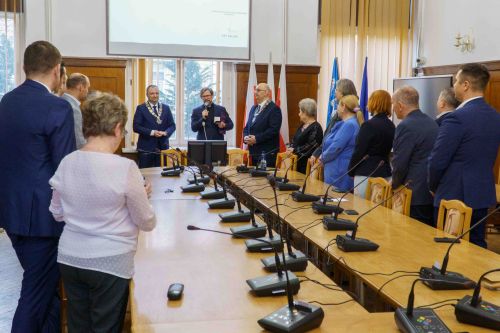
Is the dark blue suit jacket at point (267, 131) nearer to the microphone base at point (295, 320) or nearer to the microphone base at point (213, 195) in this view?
the microphone base at point (213, 195)

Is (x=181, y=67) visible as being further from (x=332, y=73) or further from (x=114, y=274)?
(x=114, y=274)

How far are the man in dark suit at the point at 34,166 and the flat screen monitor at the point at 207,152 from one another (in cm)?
311

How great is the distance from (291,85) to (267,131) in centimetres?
202

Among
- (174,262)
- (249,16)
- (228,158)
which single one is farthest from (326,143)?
(249,16)

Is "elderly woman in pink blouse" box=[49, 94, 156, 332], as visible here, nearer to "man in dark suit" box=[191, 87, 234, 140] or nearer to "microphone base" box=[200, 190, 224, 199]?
"microphone base" box=[200, 190, 224, 199]

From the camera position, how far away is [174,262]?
2.47 meters

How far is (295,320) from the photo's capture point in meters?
1.67

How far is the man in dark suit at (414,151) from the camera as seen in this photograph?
4.04 metres

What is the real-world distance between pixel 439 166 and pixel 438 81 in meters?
4.62

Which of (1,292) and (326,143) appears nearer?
(1,292)

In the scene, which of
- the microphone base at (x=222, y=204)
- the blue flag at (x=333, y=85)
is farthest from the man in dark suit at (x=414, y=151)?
the blue flag at (x=333, y=85)

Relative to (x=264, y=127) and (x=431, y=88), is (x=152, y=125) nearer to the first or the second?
(x=264, y=127)

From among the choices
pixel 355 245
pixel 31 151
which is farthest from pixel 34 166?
pixel 355 245

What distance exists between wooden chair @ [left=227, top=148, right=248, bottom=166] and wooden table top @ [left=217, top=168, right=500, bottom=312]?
9.42ft
